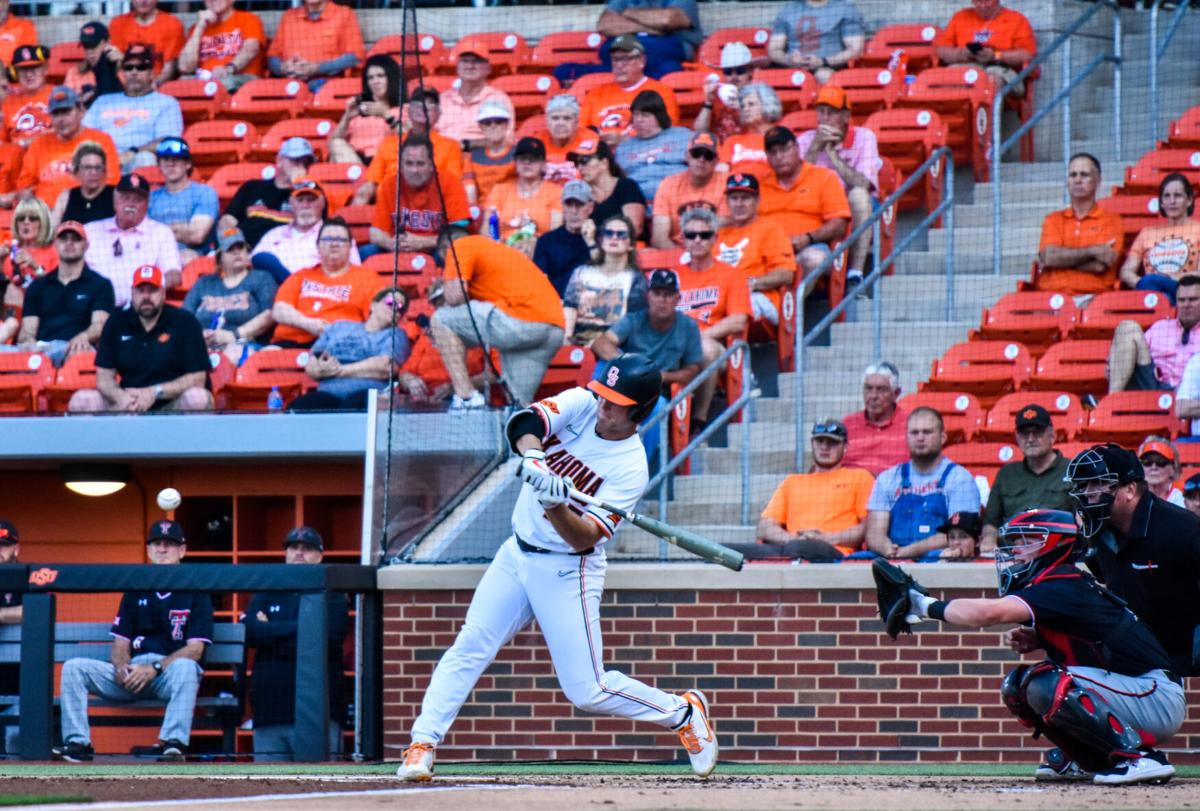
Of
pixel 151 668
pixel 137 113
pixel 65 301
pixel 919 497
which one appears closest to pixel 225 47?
pixel 137 113

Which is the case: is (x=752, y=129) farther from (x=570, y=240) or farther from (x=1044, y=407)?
(x=1044, y=407)

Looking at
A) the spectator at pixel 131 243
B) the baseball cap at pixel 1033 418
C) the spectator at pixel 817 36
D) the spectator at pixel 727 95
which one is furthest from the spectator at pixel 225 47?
the baseball cap at pixel 1033 418

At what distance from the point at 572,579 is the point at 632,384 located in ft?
2.51

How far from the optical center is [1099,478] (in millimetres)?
6543

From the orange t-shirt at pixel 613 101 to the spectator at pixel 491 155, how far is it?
673 mm

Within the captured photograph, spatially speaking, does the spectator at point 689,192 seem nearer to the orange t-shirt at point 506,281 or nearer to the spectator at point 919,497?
the orange t-shirt at point 506,281

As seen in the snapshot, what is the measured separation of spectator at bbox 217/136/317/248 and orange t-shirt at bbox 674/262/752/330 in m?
3.17

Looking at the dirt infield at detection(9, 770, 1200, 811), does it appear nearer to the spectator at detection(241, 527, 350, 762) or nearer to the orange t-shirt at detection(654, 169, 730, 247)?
the spectator at detection(241, 527, 350, 762)

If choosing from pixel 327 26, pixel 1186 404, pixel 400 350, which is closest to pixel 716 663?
pixel 400 350

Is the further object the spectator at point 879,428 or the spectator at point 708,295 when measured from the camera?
the spectator at point 708,295

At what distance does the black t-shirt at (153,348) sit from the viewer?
10539 millimetres

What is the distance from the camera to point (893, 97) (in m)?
12.2

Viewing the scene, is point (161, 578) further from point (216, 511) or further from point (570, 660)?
point (216, 511)

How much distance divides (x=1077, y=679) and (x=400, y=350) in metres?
3.87
